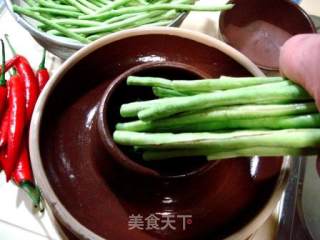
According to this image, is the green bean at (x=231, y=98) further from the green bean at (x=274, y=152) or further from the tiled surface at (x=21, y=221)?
the tiled surface at (x=21, y=221)

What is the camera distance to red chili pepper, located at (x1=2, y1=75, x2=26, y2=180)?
77 cm

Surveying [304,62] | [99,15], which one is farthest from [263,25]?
[304,62]

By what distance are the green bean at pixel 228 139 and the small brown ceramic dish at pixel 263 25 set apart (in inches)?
19.4

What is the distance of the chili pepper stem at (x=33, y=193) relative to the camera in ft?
2.41

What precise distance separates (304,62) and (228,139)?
4.3 inches

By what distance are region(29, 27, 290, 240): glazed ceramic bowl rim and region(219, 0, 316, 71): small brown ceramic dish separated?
10.5 inches

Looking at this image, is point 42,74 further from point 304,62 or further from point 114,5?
point 304,62

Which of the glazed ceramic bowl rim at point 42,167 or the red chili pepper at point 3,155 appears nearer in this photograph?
the glazed ceramic bowl rim at point 42,167

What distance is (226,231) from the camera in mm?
522

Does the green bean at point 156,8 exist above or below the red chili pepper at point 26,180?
above

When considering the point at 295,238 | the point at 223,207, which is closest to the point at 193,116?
the point at 223,207

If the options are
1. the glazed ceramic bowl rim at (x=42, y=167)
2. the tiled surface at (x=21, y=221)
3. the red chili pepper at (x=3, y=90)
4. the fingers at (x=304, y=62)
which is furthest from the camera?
the red chili pepper at (x=3, y=90)

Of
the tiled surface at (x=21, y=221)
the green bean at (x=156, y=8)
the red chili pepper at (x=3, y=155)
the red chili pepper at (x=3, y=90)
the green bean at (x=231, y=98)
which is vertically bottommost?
the tiled surface at (x=21, y=221)

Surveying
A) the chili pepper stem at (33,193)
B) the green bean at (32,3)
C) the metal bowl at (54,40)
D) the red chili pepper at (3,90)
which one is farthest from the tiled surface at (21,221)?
the green bean at (32,3)
